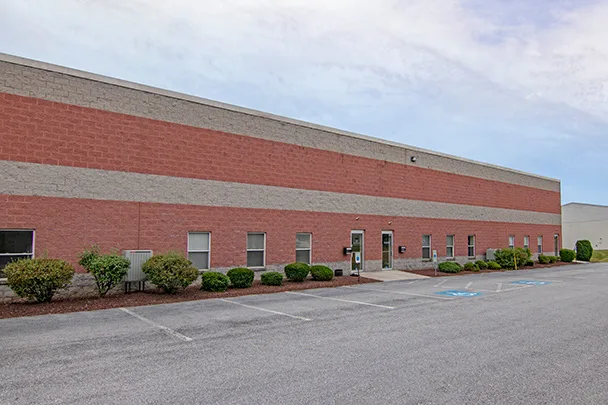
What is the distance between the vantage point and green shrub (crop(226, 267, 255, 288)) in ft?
55.7

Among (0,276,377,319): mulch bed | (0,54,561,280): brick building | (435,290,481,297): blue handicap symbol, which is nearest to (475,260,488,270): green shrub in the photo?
(0,54,561,280): brick building

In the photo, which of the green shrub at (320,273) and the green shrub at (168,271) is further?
the green shrub at (320,273)

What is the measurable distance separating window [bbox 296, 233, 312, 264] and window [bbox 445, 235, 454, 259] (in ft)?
38.4

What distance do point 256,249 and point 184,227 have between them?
3563 mm

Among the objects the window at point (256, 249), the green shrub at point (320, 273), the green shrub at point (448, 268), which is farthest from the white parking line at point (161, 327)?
the green shrub at point (448, 268)

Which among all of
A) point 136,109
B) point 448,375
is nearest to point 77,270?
point 136,109

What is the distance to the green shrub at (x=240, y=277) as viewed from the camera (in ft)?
55.7

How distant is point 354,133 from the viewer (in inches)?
939

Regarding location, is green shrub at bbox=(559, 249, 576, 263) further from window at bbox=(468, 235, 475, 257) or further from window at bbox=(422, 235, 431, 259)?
window at bbox=(422, 235, 431, 259)

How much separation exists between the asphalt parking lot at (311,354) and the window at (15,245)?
144 inches

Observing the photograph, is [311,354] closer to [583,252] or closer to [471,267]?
[471,267]

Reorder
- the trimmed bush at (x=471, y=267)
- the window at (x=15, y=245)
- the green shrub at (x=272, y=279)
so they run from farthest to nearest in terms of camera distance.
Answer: the trimmed bush at (x=471, y=267)
the green shrub at (x=272, y=279)
the window at (x=15, y=245)

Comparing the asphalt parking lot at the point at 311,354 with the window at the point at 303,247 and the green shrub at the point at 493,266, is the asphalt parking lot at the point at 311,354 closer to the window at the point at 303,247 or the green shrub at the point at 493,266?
the window at the point at 303,247

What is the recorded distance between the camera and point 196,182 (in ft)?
57.7
